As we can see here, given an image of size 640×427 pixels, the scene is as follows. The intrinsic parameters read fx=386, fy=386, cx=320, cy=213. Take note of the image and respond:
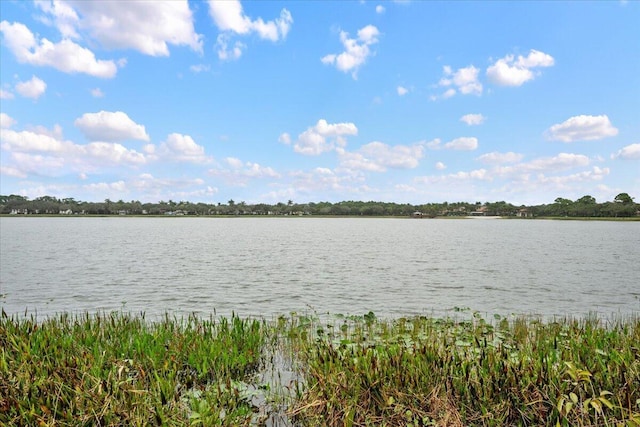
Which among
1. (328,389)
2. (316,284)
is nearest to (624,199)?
(316,284)

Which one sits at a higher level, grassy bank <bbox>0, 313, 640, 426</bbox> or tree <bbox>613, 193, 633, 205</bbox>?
tree <bbox>613, 193, 633, 205</bbox>

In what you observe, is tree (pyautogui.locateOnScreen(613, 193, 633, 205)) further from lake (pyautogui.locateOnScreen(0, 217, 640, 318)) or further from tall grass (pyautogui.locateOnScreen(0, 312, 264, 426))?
tall grass (pyautogui.locateOnScreen(0, 312, 264, 426))

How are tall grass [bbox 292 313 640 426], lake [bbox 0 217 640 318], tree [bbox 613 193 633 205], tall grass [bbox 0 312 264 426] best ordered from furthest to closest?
tree [bbox 613 193 633 205] < lake [bbox 0 217 640 318] < tall grass [bbox 292 313 640 426] < tall grass [bbox 0 312 264 426]

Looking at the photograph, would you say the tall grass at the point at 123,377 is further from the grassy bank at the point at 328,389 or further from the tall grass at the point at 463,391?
the tall grass at the point at 463,391

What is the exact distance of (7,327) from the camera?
804 centimetres

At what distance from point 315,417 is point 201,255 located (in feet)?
104

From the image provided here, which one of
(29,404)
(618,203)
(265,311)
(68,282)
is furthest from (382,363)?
(618,203)

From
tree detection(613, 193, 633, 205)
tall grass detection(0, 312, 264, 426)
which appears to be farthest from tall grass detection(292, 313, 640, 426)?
tree detection(613, 193, 633, 205)

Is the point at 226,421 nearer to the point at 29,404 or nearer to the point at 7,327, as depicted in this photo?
the point at 29,404

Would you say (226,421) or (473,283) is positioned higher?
(226,421)

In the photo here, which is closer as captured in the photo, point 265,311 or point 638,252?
point 265,311

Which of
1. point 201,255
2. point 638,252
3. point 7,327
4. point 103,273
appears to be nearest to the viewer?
point 7,327

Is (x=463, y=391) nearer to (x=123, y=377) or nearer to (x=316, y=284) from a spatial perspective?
(x=123, y=377)

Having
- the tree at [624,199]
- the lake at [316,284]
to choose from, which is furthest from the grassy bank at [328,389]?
the tree at [624,199]
